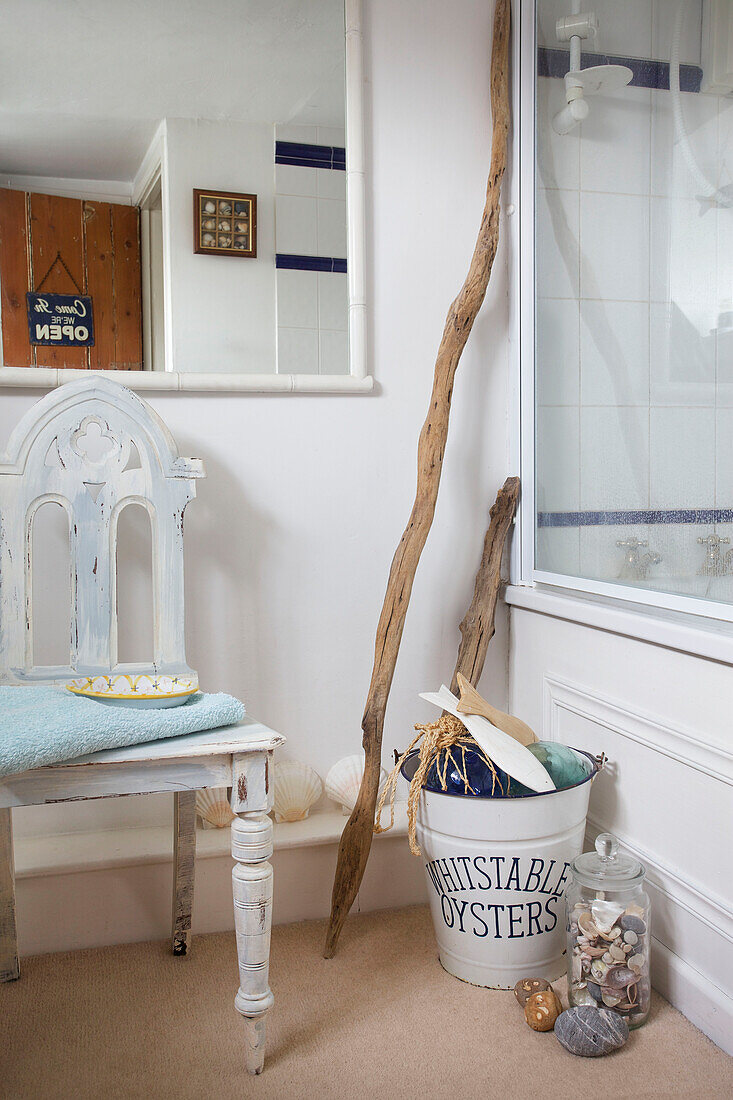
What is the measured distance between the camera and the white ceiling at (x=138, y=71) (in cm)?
149

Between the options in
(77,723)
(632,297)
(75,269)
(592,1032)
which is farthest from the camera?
(75,269)

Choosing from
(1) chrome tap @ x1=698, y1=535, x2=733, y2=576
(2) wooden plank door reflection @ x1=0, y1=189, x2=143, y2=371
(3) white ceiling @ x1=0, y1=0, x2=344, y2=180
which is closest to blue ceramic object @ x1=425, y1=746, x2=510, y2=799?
(1) chrome tap @ x1=698, y1=535, x2=733, y2=576

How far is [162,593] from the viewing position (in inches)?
56.6

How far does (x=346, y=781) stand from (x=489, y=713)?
15.7 inches

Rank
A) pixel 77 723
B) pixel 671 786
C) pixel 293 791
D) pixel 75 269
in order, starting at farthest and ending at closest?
pixel 293 791, pixel 75 269, pixel 671 786, pixel 77 723

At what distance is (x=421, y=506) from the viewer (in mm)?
1595

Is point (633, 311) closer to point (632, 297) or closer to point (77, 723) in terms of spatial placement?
point (632, 297)

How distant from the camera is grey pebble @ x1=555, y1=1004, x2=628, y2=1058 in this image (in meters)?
1.19

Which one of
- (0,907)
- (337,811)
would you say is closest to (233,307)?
(337,811)

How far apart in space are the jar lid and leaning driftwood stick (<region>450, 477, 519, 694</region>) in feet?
1.61

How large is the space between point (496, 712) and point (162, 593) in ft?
1.95

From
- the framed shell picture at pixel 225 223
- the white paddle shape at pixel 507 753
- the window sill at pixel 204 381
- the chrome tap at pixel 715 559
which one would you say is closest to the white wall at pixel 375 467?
the window sill at pixel 204 381

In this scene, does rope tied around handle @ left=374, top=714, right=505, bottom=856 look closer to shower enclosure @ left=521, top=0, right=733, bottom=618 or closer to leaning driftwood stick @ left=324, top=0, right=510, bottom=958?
leaning driftwood stick @ left=324, top=0, right=510, bottom=958

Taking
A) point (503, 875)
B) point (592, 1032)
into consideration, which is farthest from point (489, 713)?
point (592, 1032)
